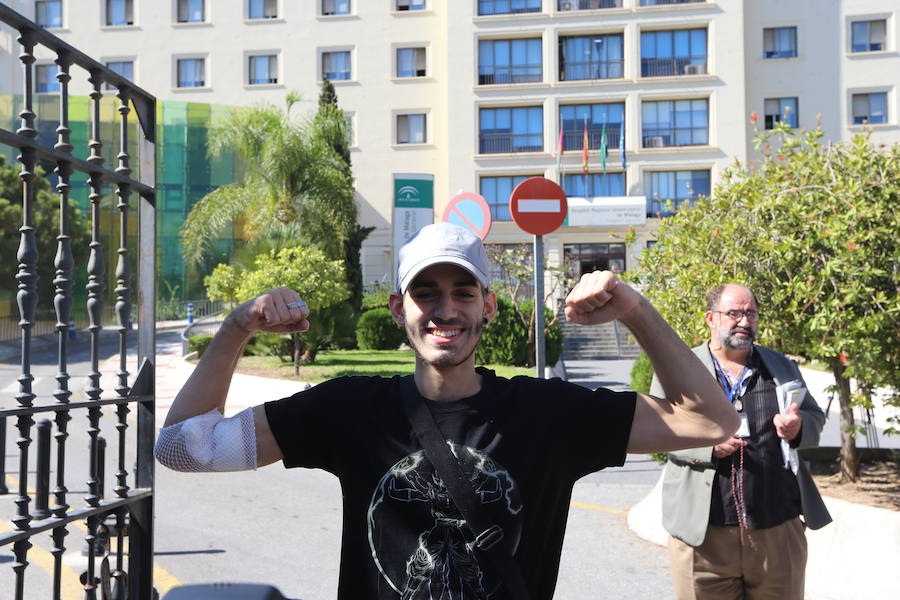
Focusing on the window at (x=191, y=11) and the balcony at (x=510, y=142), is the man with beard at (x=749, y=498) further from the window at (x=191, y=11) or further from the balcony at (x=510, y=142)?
the window at (x=191, y=11)

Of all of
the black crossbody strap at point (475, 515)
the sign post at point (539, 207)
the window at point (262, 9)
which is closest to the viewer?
the black crossbody strap at point (475, 515)

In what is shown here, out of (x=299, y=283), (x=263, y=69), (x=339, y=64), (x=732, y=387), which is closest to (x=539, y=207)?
(x=732, y=387)

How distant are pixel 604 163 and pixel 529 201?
3065 centimetres

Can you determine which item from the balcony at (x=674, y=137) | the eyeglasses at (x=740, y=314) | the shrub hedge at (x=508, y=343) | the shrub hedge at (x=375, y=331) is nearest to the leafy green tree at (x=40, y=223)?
the shrub hedge at (x=375, y=331)

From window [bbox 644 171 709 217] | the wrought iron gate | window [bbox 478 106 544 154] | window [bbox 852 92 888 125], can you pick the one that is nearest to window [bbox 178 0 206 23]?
window [bbox 478 106 544 154]

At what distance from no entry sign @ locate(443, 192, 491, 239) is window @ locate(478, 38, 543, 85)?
31.1m

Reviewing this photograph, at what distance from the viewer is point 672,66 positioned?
122 feet

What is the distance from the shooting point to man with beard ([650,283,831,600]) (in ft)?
11.9

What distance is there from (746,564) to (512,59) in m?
36.4

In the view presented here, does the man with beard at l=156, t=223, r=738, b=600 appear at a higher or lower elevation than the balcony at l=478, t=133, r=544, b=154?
lower

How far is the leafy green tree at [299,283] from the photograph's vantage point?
1750cm

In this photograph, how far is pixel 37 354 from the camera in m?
25.9

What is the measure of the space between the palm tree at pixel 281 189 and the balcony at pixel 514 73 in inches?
550

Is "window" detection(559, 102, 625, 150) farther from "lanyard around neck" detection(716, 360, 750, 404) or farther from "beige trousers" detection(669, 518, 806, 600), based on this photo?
"beige trousers" detection(669, 518, 806, 600)
